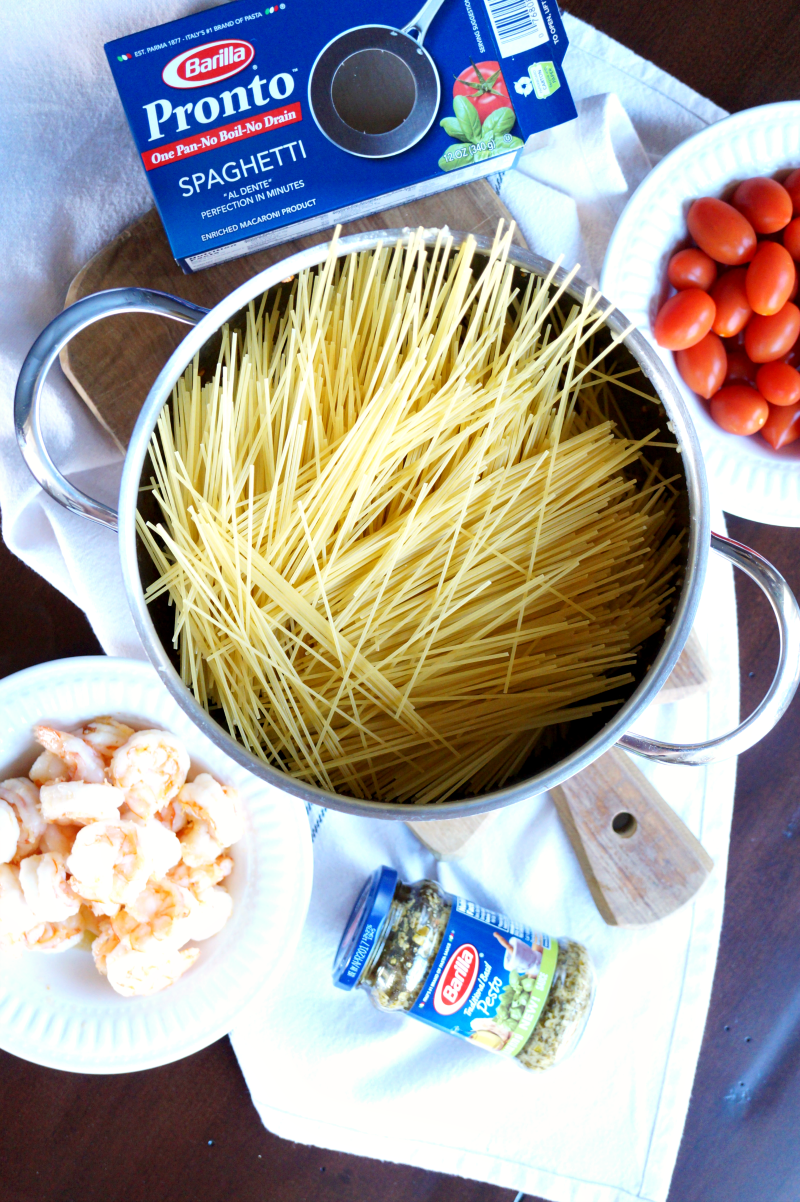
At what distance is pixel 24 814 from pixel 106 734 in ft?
0.31

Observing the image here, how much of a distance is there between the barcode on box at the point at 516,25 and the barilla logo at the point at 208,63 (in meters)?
0.19

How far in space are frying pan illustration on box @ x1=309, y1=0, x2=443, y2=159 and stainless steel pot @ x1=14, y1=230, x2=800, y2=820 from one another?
126 millimetres

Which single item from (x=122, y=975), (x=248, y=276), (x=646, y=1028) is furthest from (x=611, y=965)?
(x=248, y=276)

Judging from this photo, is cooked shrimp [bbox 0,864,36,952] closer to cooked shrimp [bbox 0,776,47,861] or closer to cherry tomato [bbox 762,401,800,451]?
cooked shrimp [bbox 0,776,47,861]

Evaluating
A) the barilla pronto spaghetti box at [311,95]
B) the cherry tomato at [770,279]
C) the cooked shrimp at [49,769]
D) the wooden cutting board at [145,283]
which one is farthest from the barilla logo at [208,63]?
the cooked shrimp at [49,769]

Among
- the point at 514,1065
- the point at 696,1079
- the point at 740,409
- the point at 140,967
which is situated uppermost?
the point at 740,409

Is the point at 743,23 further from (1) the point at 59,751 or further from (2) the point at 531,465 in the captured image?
(1) the point at 59,751

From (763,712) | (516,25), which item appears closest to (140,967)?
(763,712)

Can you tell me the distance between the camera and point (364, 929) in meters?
0.75

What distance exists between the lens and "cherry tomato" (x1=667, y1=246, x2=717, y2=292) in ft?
2.54

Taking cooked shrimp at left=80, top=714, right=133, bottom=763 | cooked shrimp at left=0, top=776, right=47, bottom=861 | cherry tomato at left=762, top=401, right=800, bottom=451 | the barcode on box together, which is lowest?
cooked shrimp at left=0, top=776, right=47, bottom=861

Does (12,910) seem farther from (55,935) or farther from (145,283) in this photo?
(145,283)

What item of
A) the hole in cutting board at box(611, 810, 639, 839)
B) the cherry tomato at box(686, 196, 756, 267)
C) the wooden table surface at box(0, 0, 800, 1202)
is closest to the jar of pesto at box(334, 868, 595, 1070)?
the hole in cutting board at box(611, 810, 639, 839)

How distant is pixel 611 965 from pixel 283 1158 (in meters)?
0.40
